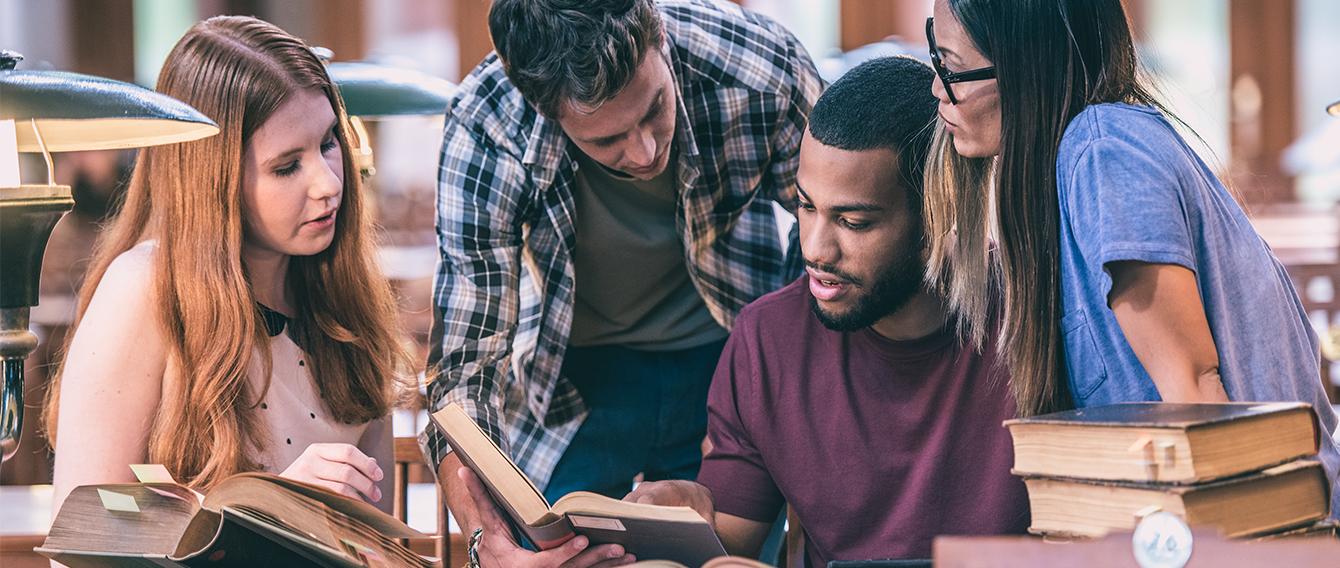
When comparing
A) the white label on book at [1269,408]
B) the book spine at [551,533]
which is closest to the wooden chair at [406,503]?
the book spine at [551,533]

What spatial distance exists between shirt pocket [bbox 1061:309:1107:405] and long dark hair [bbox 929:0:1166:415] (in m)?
0.02

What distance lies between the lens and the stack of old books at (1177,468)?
95 centimetres

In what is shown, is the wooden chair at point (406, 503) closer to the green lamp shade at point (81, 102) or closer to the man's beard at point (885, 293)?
the man's beard at point (885, 293)

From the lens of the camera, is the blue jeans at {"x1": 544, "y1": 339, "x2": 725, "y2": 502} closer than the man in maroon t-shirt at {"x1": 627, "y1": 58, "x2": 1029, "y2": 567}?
No

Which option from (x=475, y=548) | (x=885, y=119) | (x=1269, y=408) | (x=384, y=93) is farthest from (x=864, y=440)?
(x=384, y=93)

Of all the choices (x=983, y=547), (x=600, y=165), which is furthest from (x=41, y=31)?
(x=983, y=547)

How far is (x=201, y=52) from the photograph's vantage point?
5.57 feet

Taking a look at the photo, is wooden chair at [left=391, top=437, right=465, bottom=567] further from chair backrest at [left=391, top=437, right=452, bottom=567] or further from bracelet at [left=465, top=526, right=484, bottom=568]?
bracelet at [left=465, top=526, right=484, bottom=568]

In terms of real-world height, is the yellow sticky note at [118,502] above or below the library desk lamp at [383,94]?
below

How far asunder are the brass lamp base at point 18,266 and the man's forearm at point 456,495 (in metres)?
0.55

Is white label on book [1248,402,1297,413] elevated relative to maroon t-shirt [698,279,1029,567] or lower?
elevated

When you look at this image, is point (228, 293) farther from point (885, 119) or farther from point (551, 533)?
point (885, 119)

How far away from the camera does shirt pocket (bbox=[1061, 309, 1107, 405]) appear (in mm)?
1302

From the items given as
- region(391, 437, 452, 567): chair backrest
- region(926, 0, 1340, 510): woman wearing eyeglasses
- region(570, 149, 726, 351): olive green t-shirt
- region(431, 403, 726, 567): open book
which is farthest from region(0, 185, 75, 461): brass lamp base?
region(926, 0, 1340, 510): woman wearing eyeglasses
